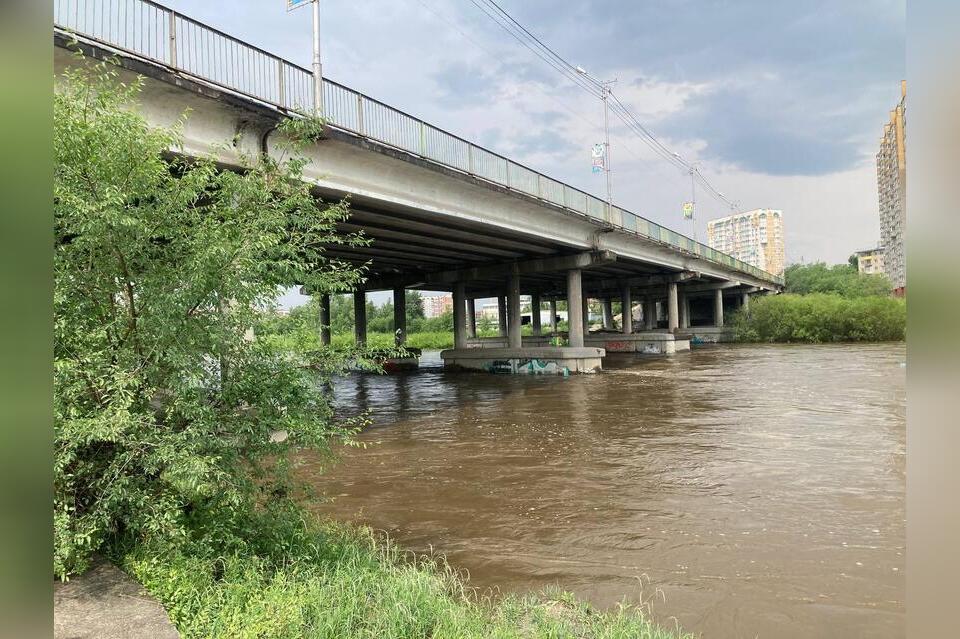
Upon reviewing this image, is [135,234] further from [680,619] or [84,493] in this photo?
[680,619]

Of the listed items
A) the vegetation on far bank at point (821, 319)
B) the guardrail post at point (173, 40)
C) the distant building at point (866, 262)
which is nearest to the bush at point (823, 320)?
the vegetation on far bank at point (821, 319)

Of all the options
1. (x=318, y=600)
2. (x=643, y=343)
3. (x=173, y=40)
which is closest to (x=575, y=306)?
(x=643, y=343)

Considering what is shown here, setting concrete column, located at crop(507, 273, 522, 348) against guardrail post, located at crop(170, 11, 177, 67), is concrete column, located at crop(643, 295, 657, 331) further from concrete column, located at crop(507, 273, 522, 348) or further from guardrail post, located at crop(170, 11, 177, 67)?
guardrail post, located at crop(170, 11, 177, 67)

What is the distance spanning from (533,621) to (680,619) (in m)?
1.66

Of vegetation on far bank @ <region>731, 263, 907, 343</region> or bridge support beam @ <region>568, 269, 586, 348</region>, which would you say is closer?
bridge support beam @ <region>568, 269, 586, 348</region>

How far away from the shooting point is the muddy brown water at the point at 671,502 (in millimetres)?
6242

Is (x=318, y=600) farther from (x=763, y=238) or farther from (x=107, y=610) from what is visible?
(x=763, y=238)

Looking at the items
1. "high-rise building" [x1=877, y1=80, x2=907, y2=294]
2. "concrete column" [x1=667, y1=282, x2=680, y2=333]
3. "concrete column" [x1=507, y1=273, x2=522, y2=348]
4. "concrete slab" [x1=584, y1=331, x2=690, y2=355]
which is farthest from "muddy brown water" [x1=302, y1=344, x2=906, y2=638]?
→ "concrete column" [x1=667, y1=282, x2=680, y2=333]

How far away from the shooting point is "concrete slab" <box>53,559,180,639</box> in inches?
154

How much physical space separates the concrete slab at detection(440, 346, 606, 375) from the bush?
32.5 meters

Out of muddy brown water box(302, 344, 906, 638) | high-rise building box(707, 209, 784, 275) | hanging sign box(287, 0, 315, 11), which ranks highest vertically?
high-rise building box(707, 209, 784, 275)

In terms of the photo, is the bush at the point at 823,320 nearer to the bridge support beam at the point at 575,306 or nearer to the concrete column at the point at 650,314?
the concrete column at the point at 650,314
